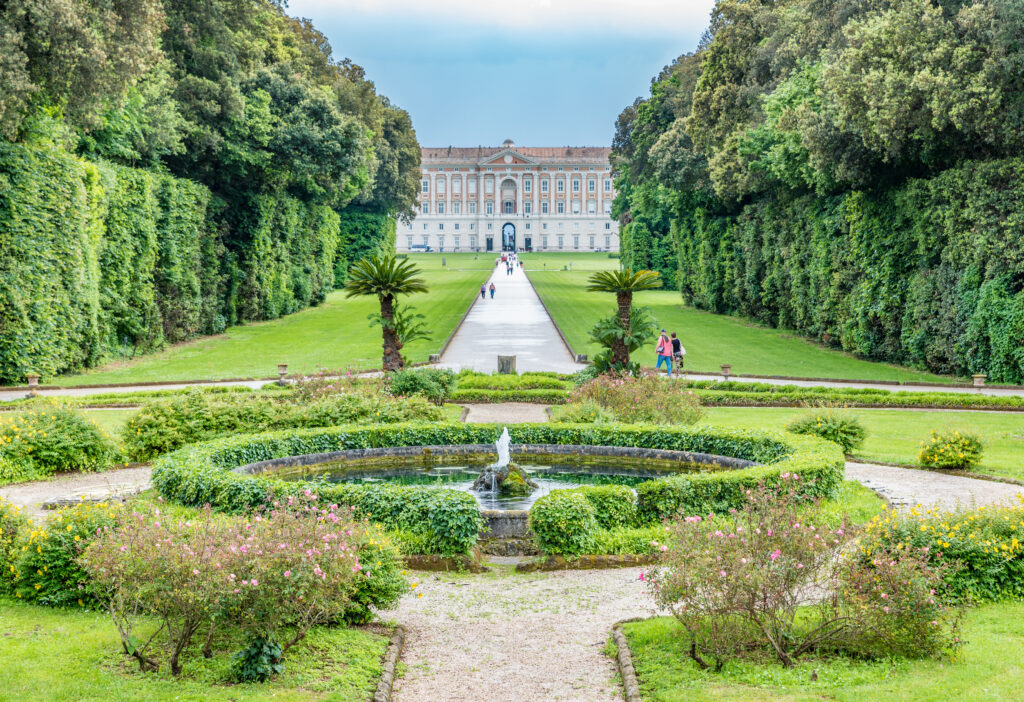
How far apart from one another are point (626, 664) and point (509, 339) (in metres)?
26.3

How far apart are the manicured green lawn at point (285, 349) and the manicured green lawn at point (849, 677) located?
19.3m

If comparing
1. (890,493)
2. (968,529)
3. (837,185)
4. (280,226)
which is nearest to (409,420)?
(890,493)

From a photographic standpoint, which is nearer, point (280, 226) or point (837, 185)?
point (837, 185)

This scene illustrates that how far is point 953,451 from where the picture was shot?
13414 mm

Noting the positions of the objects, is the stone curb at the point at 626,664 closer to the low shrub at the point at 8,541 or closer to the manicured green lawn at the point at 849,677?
the manicured green lawn at the point at 849,677

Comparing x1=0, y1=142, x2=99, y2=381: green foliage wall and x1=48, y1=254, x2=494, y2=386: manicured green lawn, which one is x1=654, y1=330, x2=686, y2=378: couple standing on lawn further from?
x1=0, y1=142, x2=99, y2=381: green foliage wall

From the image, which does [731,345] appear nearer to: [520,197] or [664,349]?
[664,349]

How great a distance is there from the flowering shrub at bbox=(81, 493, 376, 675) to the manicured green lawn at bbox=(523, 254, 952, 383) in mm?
15794

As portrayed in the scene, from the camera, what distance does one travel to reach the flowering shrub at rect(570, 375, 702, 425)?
607 inches

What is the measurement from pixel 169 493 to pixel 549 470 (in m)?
4.80

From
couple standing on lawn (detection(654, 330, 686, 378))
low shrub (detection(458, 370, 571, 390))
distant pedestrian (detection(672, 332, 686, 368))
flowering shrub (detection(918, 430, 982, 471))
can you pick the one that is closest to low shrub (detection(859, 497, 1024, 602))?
flowering shrub (detection(918, 430, 982, 471))

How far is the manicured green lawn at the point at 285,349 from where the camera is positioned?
25109 millimetres

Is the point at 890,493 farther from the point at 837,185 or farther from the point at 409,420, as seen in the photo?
the point at 837,185

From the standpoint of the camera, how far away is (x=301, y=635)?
21.5ft
